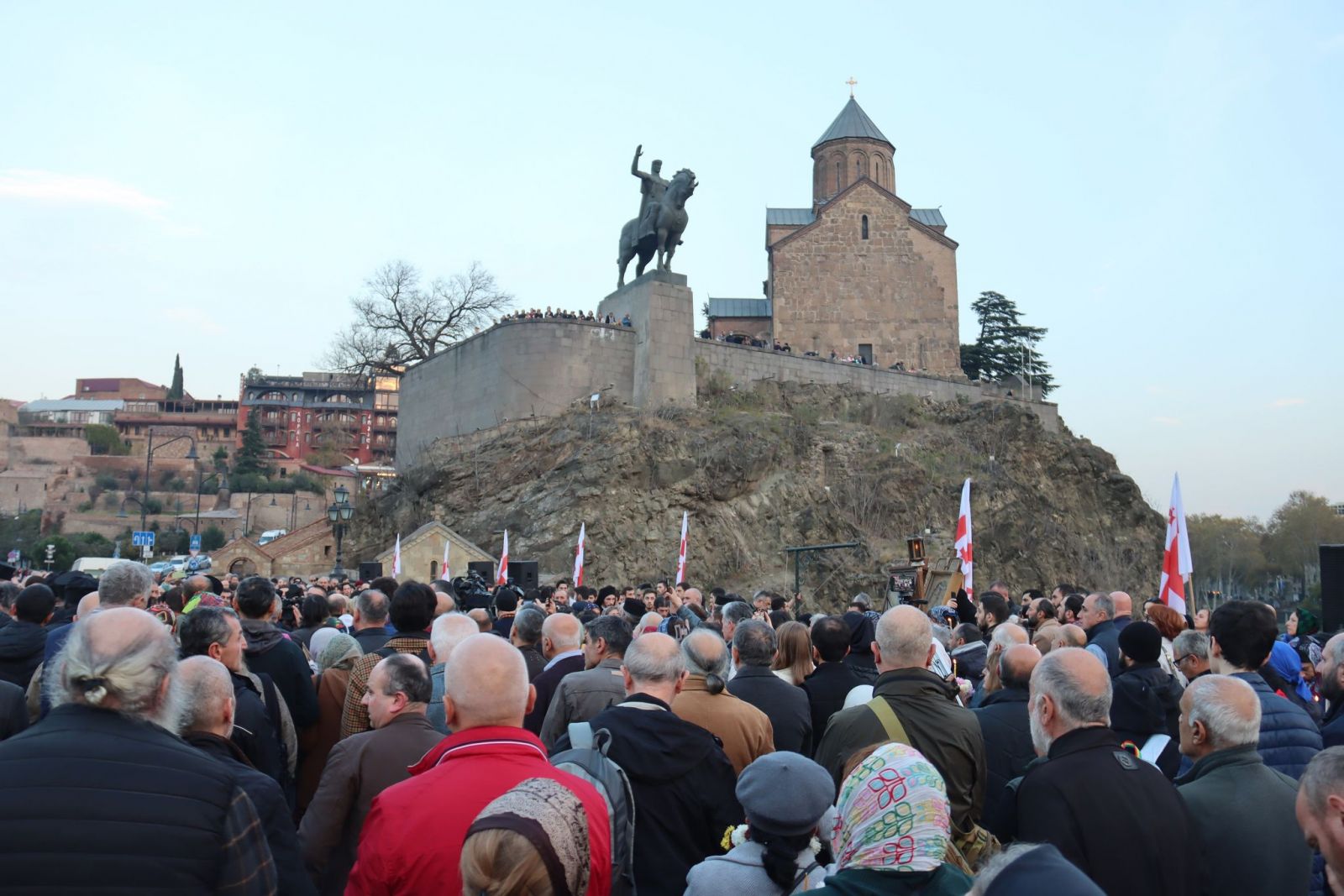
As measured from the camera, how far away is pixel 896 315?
48.5 meters

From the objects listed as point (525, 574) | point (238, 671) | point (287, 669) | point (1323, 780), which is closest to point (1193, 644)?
point (1323, 780)

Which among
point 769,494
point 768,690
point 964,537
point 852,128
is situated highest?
point 852,128

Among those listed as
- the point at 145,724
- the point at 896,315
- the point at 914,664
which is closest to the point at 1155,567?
the point at 896,315

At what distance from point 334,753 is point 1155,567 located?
41.1m

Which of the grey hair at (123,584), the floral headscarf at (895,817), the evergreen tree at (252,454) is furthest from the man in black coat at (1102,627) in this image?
the evergreen tree at (252,454)

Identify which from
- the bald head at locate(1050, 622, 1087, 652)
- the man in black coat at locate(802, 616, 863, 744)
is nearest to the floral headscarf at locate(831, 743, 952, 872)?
the man in black coat at locate(802, 616, 863, 744)

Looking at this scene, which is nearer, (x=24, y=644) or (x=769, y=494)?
(x=24, y=644)

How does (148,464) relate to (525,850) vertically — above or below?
above

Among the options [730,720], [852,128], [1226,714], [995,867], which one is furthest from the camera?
[852,128]

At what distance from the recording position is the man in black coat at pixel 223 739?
3215mm

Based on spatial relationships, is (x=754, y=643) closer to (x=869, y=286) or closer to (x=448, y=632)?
(x=448, y=632)

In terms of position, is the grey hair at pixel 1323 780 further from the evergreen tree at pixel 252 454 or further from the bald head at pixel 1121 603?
the evergreen tree at pixel 252 454

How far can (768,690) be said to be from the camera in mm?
5602

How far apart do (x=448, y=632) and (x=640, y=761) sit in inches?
65.0
